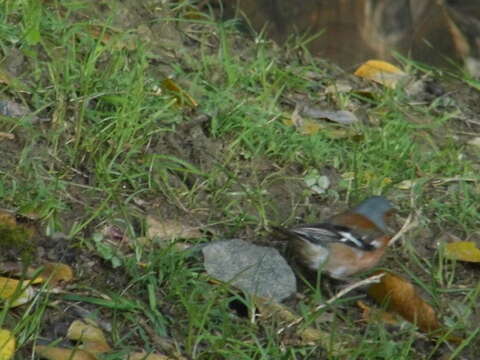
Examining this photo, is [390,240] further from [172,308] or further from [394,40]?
[394,40]

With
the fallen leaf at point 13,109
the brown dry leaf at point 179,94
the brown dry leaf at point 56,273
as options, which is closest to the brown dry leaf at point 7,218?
the brown dry leaf at point 56,273

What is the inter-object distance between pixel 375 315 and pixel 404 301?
185 millimetres

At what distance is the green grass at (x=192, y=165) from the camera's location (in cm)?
463

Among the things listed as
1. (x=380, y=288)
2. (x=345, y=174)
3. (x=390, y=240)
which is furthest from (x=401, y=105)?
(x=380, y=288)

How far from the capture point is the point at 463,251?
18.0 feet

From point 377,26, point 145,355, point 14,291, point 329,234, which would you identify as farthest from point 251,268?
point 377,26

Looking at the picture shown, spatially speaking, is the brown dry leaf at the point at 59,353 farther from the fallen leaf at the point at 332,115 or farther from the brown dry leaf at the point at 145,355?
the fallen leaf at the point at 332,115

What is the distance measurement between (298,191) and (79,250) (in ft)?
4.66

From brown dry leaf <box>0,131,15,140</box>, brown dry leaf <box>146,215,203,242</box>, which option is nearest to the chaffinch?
brown dry leaf <box>146,215,203,242</box>

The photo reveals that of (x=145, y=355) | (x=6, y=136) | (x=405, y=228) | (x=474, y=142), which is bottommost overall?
(x=474, y=142)

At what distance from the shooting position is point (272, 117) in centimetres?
620

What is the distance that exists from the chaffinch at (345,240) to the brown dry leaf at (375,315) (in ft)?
0.69

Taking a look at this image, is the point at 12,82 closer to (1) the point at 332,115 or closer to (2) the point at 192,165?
(2) the point at 192,165

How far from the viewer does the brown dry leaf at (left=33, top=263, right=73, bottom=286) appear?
4566mm
